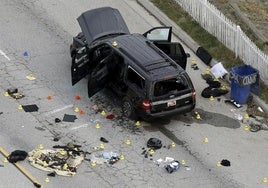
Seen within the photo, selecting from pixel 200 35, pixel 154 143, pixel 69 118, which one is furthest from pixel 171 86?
pixel 200 35

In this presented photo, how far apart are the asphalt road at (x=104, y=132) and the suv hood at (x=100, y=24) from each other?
145 centimetres

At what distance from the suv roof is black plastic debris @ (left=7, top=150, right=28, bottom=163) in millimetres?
3485

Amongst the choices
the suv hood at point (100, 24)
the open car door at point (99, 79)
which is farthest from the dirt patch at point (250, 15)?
the open car door at point (99, 79)

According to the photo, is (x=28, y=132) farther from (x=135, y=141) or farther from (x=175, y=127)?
(x=175, y=127)

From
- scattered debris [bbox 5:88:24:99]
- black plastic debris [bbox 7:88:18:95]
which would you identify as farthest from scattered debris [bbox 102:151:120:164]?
black plastic debris [bbox 7:88:18:95]

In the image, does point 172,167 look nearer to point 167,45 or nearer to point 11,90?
point 167,45

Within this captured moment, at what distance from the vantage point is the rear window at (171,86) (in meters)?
17.0

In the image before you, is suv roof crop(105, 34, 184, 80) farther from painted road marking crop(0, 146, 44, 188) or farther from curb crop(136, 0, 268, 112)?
painted road marking crop(0, 146, 44, 188)

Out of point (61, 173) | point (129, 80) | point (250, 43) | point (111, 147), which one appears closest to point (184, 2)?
point (250, 43)

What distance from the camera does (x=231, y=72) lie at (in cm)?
1845

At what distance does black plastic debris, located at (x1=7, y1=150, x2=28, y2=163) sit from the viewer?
51.8 feet

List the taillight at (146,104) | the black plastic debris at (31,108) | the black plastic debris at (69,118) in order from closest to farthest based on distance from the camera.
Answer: the taillight at (146,104), the black plastic debris at (69,118), the black plastic debris at (31,108)

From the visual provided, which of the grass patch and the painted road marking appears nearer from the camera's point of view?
the painted road marking

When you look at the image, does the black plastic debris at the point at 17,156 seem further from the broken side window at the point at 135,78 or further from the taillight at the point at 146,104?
the broken side window at the point at 135,78
